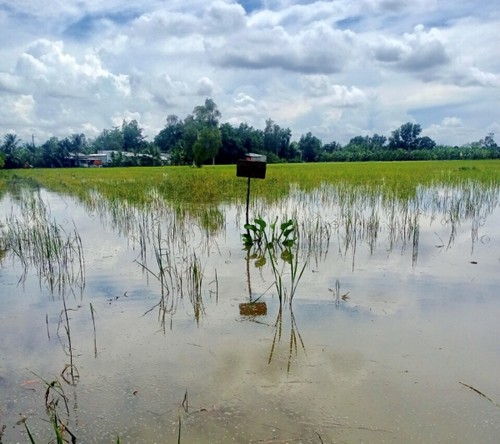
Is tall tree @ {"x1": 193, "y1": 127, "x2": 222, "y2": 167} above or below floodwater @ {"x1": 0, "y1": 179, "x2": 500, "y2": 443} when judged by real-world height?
above

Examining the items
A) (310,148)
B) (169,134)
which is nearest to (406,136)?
(310,148)

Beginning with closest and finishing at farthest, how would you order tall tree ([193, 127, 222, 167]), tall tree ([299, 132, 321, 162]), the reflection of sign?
the reflection of sign
tall tree ([193, 127, 222, 167])
tall tree ([299, 132, 321, 162])

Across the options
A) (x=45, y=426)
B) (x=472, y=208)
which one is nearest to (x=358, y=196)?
(x=472, y=208)

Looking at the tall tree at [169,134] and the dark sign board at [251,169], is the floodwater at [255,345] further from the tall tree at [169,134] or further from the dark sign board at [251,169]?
the tall tree at [169,134]

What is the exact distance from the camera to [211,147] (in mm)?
43156

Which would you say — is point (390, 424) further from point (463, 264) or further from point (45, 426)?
point (463, 264)

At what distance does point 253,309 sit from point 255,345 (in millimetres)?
788

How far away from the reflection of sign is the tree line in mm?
35715

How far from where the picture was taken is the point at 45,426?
253cm

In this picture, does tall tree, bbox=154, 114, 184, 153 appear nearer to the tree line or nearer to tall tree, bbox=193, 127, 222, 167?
the tree line

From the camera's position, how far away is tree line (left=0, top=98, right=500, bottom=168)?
180 ft

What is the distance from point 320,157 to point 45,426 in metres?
76.6

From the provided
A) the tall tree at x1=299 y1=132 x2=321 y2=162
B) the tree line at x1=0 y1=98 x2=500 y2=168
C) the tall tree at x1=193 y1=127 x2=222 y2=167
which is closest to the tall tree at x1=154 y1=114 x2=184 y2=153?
the tree line at x1=0 y1=98 x2=500 y2=168

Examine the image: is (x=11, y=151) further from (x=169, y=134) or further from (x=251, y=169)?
(x=251, y=169)
